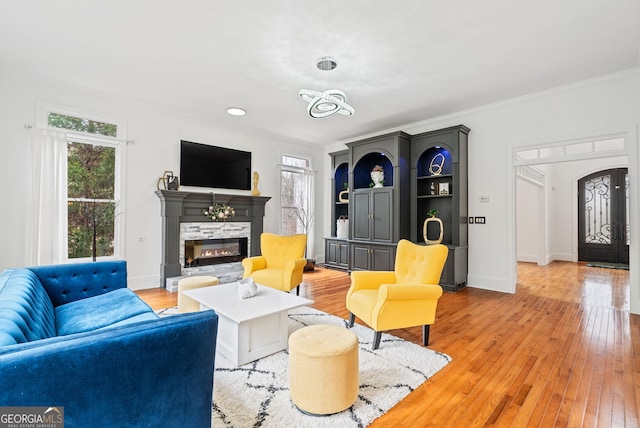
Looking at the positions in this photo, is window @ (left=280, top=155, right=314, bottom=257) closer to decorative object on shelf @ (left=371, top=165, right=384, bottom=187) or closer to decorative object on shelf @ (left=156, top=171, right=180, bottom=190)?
decorative object on shelf @ (left=371, top=165, right=384, bottom=187)

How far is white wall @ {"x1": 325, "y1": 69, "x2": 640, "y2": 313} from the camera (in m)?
3.84

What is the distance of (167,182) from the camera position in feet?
16.8

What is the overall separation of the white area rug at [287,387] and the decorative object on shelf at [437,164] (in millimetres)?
3508

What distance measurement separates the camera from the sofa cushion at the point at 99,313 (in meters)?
2.15

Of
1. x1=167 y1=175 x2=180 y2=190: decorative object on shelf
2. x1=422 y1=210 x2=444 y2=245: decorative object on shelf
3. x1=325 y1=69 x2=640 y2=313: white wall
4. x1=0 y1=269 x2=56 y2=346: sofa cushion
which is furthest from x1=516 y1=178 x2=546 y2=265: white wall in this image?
x1=0 y1=269 x2=56 y2=346: sofa cushion

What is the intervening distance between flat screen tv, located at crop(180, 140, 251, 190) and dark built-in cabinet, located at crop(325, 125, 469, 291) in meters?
2.19

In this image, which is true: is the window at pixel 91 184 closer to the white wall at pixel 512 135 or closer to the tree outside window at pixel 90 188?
the tree outside window at pixel 90 188

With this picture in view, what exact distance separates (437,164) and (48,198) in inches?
234

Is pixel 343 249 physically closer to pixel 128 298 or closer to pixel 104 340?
pixel 128 298

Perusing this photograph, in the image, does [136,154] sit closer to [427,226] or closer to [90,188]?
[90,188]

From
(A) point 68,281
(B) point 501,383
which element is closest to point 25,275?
(A) point 68,281

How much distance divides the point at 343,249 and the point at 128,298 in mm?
4590

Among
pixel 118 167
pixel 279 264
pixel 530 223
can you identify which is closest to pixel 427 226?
pixel 279 264

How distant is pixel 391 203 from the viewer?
556cm
